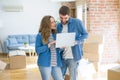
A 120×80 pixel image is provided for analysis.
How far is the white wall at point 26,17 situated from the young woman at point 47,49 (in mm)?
6571

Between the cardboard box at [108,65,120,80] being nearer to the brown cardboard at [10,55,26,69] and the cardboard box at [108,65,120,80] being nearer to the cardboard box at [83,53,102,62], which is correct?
the cardboard box at [83,53,102,62]

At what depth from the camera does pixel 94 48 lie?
5.43 metres

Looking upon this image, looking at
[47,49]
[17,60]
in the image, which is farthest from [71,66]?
[17,60]

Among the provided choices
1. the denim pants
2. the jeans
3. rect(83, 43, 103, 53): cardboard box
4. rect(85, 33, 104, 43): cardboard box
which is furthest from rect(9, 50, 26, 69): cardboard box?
the denim pants

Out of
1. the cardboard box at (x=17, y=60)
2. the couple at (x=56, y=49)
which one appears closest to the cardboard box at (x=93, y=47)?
the cardboard box at (x=17, y=60)

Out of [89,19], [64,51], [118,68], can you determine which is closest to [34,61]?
[89,19]

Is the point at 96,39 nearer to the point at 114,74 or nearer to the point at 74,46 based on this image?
the point at 74,46

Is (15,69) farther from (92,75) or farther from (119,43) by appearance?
(119,43)

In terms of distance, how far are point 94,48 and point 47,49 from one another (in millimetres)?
2687

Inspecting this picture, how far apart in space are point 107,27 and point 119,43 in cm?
56

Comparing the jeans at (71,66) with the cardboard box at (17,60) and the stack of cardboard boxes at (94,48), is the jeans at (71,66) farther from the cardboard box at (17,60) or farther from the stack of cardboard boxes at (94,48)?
the cardboard box at (17,60)

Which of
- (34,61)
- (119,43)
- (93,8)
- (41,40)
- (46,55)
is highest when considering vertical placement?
(93,8)

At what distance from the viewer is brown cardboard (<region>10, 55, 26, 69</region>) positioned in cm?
638

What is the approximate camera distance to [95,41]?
18.0 feet
